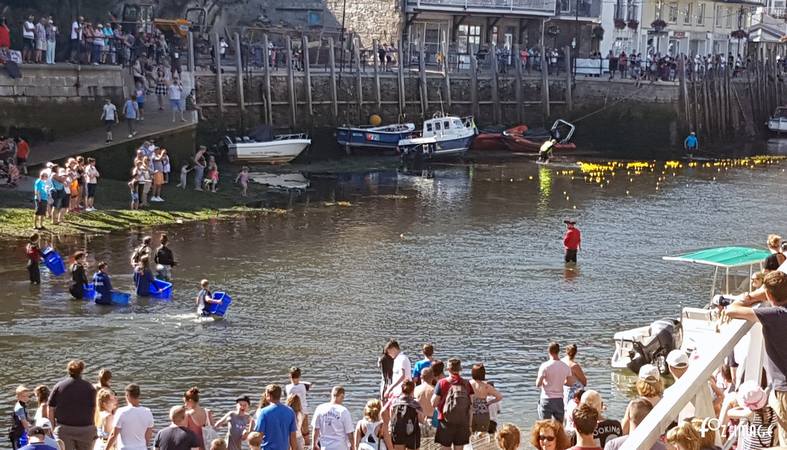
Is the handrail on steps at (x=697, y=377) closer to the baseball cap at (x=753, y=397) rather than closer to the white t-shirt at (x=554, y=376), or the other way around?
the baseball cap at (x=753, y=397)

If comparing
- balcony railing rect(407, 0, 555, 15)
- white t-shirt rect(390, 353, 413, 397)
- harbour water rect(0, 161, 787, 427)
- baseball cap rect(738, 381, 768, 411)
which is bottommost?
harbour water rect(0, 161, 787, 427)

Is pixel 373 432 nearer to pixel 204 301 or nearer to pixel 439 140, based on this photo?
pixel 204 301

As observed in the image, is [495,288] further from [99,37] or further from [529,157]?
[529,157]

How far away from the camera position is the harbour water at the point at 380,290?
19.4m

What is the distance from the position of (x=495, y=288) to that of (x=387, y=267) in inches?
125

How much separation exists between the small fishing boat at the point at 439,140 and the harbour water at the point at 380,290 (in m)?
7.60

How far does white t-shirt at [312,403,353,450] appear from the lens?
1258 centimetres

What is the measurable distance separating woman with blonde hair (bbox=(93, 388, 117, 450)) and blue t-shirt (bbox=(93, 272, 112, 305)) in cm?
994

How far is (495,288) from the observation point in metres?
26.2

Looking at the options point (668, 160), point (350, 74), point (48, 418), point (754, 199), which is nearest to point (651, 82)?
point (668, 160)

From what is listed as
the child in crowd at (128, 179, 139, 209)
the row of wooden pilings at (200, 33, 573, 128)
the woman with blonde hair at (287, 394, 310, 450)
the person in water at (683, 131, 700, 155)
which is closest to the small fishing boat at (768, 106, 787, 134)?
the person in water at (683, 131, 700, 155)

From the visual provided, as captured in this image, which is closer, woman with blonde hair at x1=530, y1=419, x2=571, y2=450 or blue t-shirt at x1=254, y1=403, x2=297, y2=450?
woman with blonde hair at x1=530, y1=419, x2=571, y2=450

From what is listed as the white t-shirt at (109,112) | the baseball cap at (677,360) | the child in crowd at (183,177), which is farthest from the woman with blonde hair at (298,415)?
the white t-shirt at (109,112)

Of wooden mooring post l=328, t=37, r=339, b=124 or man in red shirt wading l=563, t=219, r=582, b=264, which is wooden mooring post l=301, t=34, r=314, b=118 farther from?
man in red shirt wading l=563, t=219, r=582, b=264
